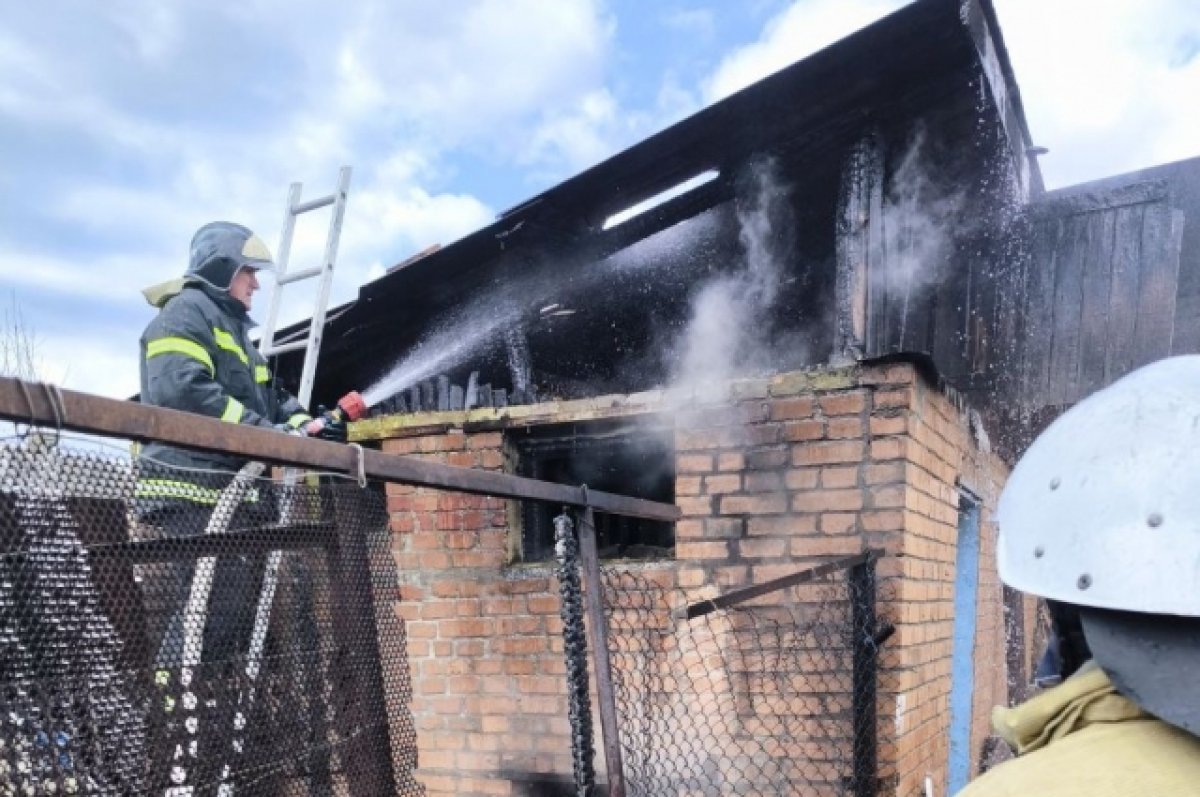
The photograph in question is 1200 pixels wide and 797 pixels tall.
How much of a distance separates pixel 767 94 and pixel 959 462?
2.14 m

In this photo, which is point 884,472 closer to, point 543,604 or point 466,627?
point 543,604

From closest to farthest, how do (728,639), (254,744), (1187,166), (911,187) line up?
(254,744) < (728,639) < (911,187) < (1187,166)

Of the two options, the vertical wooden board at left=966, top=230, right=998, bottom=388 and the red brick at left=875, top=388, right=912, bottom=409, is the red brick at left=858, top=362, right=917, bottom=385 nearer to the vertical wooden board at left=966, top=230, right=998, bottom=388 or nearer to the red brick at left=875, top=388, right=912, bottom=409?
the red brick at left=875, top=388, right=912, bottom=409

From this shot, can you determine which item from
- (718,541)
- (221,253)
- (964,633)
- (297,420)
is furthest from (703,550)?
(964,633)

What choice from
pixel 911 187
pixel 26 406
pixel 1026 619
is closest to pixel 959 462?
pixel 911 187

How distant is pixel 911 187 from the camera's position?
4332mm

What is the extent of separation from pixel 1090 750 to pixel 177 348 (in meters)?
3.03

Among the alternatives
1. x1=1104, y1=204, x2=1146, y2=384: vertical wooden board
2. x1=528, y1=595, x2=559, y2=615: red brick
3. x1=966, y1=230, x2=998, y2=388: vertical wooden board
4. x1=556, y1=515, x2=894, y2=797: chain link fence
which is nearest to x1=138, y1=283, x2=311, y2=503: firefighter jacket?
x1=528, y1=595, x2=559, y2=615: red brick

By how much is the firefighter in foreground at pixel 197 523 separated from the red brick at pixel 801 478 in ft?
6.07

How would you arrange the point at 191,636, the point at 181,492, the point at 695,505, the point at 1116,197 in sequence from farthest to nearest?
the point at 1116,197
the point at 695,505
the point at 181,492
the point at 191,636

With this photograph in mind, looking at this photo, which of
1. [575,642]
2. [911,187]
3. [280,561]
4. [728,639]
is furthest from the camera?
[911,187]

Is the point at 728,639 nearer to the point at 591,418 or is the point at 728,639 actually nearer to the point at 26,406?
the point at 591,418

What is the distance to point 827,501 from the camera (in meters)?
3.57

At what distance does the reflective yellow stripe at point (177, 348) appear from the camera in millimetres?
3143
